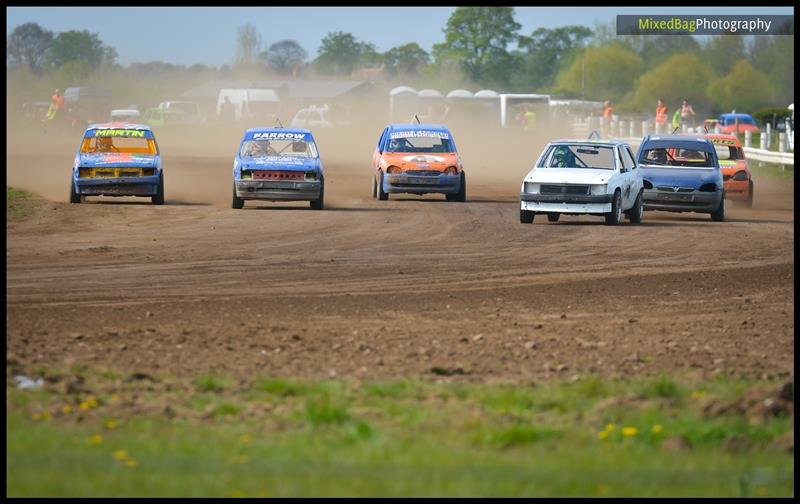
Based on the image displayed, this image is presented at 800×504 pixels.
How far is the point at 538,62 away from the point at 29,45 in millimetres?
64069

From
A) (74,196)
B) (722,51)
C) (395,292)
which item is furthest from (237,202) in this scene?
(722,51)

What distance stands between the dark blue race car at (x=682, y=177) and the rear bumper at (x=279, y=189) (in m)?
5.89

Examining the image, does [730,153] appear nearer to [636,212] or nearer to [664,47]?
[636,212]

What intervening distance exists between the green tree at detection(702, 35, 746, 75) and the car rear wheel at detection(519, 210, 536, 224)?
151 feet

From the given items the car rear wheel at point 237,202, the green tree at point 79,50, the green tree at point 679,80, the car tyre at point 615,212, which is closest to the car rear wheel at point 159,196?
the car rear wheel at point 237,202

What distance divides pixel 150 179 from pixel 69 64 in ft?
224

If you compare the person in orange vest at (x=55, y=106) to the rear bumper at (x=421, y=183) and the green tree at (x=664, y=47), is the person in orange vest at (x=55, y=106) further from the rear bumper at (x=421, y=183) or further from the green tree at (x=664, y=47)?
the rear bumper at (x=421, y=183)

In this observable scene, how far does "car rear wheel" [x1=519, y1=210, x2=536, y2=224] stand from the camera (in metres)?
22.9

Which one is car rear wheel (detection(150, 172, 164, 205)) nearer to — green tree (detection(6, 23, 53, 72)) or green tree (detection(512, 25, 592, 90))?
green tree (detection(6, 23, 53, 72))

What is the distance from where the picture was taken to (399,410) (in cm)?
895

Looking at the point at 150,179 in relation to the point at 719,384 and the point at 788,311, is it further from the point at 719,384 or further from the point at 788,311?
the point at 719,384

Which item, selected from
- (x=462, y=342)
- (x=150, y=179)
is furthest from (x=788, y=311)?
(x=150, y=179)

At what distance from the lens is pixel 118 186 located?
2534 centimetres

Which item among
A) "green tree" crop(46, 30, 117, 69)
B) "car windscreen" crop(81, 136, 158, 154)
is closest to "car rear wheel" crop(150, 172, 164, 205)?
"car windscreen" crop(81, 136, 158, 154)
